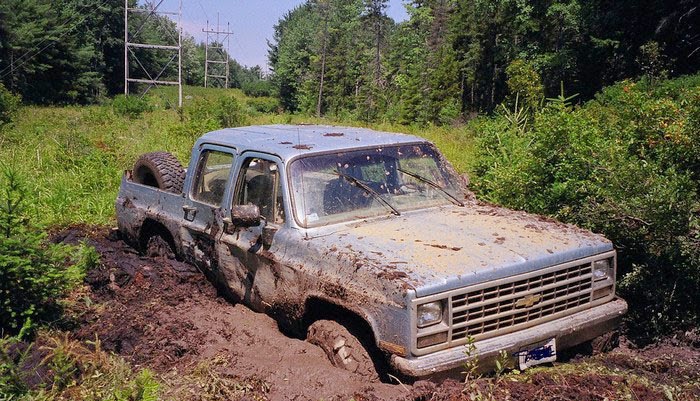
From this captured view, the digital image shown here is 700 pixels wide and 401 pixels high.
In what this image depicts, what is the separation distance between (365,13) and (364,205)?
70.8m

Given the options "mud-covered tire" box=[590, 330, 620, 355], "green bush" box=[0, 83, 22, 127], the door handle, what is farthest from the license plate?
"green bush" box=[0, 83, 22, 127]

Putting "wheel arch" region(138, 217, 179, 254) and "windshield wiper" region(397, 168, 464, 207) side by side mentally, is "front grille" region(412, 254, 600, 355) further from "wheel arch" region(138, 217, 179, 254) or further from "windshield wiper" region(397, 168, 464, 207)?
A: "wheel arch" region(138, 217, 179, 254)

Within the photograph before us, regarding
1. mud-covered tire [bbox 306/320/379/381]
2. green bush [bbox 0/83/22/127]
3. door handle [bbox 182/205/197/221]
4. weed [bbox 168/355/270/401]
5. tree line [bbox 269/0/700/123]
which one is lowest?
weed [bbox 168/355/270/401]

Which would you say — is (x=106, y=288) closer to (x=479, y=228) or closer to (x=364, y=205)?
(x=364, y=205)

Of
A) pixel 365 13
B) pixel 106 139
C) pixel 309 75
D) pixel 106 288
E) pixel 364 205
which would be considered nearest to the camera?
pixel 364 205

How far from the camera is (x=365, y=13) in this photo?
237 ft

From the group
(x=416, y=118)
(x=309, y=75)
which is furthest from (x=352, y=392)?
(x=309, y=75)

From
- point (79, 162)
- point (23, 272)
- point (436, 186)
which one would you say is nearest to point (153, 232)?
point (23, 272)

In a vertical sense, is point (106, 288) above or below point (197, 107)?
below

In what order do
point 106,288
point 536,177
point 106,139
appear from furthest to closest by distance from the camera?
point 106,139, point 536,177, point 106,288

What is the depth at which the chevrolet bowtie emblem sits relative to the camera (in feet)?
13.0

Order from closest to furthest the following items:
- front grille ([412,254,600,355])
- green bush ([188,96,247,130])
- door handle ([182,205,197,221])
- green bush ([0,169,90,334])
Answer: front grille ([412,254,600,355]) → green bush ([0,169,90,334]) → door handle ([182,205,197,221]) → green bush ([188,96,247,130])

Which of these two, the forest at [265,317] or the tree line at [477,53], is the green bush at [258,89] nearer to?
the tree line at [477,53]

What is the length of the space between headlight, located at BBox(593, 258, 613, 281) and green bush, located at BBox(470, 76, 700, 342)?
1.06 m
